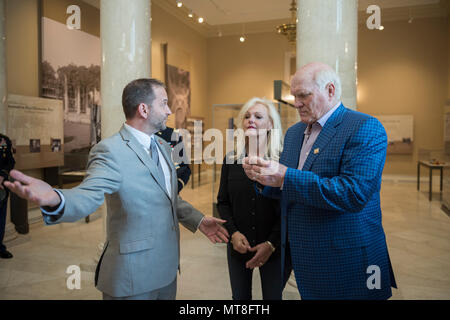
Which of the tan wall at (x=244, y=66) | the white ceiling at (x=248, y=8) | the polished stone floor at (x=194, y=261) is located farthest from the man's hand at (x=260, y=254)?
the tan wall at (x=244, y=66)

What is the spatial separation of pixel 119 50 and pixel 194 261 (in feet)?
9.26

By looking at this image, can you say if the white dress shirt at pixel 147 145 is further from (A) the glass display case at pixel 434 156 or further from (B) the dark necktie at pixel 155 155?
(A) the glass display case at pixel 434 156

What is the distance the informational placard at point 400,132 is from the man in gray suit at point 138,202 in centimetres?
1258

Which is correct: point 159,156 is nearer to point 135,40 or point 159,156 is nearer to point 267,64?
point 135,40

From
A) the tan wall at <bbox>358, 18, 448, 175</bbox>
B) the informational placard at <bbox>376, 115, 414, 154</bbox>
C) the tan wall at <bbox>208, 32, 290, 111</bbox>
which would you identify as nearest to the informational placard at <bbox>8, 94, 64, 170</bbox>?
the tan wall at <bbox>208, 32, 290, 111</bbox>

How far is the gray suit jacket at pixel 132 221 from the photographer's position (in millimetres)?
1772

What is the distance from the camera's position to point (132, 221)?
182 centimetres

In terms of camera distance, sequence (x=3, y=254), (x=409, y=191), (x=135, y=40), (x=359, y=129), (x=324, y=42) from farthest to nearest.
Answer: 1. (x=409, y=191)
2. (x=3, y=254)
3. (x=135, y=40)
4. (x=324, y=42)
5. (x=359, y=129)

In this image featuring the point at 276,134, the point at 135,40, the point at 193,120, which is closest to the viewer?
the point at 276,134

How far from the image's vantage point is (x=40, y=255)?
5.05 metres

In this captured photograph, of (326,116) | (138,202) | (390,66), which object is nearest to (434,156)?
(390,66)

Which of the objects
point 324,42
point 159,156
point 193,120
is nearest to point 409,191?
point 193,120

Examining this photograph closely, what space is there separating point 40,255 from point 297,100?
4.68m

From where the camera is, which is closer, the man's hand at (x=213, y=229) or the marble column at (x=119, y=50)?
the man's hand at (x=213, y=229)
